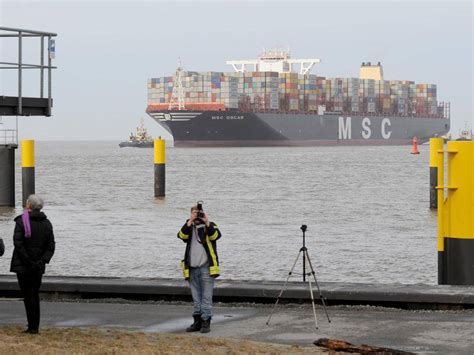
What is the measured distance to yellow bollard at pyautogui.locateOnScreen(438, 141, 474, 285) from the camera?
13359mm

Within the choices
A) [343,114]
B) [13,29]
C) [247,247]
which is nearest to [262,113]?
[343,114]

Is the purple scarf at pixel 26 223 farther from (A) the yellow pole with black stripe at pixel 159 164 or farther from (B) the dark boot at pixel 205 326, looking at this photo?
(A) the yellow pole with black stripe at pixel 159 164

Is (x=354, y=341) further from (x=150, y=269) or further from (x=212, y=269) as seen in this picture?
(x=150, y=269)

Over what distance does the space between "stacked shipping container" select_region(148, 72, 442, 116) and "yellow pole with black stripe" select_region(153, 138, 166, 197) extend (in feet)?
339

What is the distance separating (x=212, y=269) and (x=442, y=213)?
3.80 metres

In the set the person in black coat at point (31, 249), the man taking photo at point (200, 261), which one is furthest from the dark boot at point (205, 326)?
the person in black coat at point (31, 249)

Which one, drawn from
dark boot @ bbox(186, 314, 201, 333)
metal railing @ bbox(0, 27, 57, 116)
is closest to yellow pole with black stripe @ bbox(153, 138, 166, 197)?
metal railing @ bbox(0, 27, 57, 116)

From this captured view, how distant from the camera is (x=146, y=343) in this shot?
32.9 feet

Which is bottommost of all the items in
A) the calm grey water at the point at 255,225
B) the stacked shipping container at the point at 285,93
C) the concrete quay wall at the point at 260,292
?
the calm grey water at the point at 255,225

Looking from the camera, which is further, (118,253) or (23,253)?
(118,253)

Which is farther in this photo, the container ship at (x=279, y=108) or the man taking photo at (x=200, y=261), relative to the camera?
the container ship at (x=279, y=108)

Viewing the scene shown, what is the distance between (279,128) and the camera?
518 ft

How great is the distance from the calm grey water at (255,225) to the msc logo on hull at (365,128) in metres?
95.8

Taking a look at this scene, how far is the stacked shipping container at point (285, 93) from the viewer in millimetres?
159500
